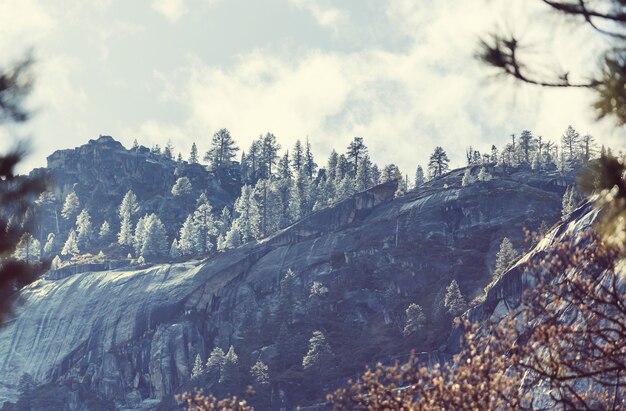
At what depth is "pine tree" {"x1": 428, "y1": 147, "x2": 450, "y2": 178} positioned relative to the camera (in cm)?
14712

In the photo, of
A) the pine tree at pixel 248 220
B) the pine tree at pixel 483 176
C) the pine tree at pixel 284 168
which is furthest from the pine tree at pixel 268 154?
the pine tree at pixel 483 176

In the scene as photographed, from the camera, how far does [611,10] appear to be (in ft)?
34.6

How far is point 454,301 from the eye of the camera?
83062mm

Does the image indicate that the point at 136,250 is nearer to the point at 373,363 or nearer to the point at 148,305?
the point at 148,305

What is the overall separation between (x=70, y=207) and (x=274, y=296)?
70853 millimetres

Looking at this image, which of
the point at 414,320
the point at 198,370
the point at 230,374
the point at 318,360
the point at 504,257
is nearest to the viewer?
the point at 318,360

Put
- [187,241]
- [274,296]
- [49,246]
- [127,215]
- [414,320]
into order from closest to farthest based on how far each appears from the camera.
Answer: [414,320] → [274,296] → [187,241] → [127,215] → [49,246]

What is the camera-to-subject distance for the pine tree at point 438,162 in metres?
147

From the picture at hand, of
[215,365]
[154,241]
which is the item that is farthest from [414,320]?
[154,241]

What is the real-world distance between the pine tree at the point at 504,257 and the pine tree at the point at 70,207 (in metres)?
93.7

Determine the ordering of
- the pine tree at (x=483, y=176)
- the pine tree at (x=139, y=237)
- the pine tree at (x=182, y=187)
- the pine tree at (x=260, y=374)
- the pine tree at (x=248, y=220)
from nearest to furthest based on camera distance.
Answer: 1. the pine tree at (x=260, y=374)
2. the pine tree at (x=483, y=176)
3. the pine tree at (x=248, y=220)
4. the pine tree at (x=139, y=237)
5. the pine tree at (x=182, y=187)

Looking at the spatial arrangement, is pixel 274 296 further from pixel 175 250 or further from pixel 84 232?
pixel 84 232

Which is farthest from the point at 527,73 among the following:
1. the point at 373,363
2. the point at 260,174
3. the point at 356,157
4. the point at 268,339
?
the point at 260,174

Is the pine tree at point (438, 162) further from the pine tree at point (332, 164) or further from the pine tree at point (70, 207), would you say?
the pine tree at point (70, 207)
